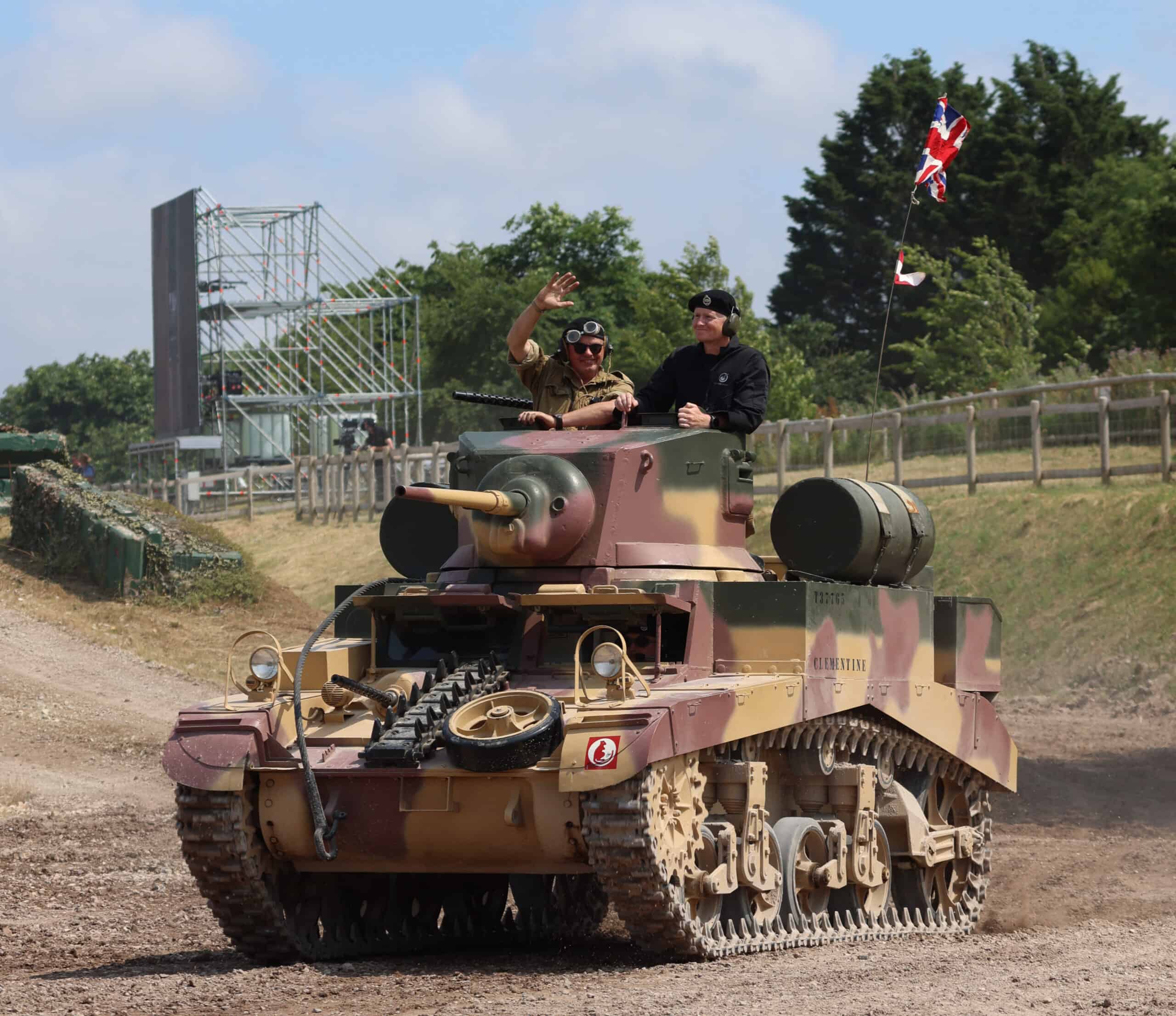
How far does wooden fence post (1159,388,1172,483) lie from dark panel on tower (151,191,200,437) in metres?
22.8

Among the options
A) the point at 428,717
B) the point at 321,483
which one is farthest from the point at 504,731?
the point at 321,483

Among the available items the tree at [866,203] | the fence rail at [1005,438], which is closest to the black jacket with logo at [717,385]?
the fence rail at [1005,438]

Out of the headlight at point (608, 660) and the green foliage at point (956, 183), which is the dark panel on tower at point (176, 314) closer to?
the green foliage at point (956, 183)

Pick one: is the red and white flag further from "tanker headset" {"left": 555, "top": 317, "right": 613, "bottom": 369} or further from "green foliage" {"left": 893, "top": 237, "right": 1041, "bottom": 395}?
"green foliage" {"left": 893, "top": 237, "right": 1041, "bottom": 395}

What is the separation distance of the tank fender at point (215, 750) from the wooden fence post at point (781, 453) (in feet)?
67.8

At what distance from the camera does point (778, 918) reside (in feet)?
36.4

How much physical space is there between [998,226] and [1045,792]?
43813 mm

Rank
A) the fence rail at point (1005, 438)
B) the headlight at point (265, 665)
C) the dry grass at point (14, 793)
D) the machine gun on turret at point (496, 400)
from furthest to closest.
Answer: the fence rail at point (1005, 438) → the dry grass at point (14, 793) → the machine gun on turret at point (496, 400) → the headlight at point (265, 665)

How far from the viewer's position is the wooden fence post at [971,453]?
27.8 meters

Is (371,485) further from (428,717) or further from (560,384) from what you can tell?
(428,717)

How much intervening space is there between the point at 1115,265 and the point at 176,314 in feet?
84.1

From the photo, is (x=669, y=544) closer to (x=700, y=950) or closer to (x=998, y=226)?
(x=700, y=950)

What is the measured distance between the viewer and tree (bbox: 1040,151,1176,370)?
4481 cm

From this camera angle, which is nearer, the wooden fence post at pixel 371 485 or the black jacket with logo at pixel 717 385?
the black jacket with logo at pixel 717 385
